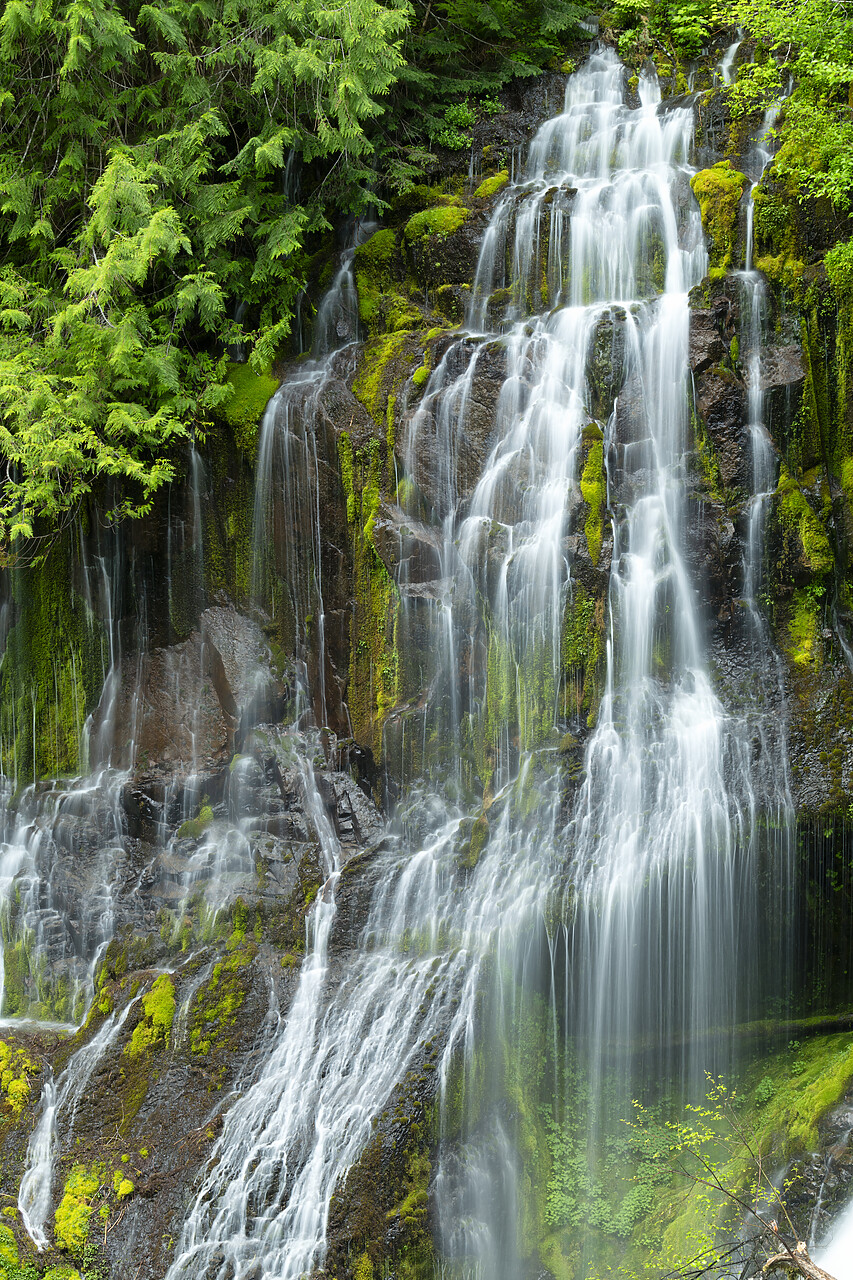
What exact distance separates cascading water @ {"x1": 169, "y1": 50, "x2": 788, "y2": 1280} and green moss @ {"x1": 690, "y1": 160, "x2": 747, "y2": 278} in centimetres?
31

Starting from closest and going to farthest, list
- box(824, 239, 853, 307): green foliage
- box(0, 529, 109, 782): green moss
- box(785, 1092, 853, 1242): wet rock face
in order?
1. box(785, 1092, 853, 1242): wet rock face
2. box(824, 239, 853, 307): green foliage
3. box(0, 529, 109, 782): green moss

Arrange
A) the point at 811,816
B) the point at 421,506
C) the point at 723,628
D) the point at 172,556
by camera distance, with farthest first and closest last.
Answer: the point at 172,556, the point at 421,506, the point at 723,628, the point at 811,816

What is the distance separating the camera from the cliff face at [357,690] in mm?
7027

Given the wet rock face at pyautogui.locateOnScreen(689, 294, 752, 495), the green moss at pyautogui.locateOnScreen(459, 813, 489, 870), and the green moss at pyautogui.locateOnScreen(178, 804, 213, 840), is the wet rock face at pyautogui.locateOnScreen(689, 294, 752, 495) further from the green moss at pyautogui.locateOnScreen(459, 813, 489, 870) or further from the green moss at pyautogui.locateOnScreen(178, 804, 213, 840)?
the green moss at pyautogui.locateOnScreen(178, 804, 213, 840)

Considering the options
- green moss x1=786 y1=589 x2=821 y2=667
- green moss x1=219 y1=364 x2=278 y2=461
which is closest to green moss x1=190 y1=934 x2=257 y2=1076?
green moss x1=219 y1=364 x2=278 y2=461

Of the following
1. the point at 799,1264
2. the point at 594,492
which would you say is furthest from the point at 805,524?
the point at 799,1264

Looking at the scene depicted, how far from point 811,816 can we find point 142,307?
826 centimetres

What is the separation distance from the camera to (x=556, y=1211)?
6773 mm

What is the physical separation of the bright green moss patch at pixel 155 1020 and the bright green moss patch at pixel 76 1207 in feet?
3.07

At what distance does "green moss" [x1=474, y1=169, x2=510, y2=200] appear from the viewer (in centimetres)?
1142

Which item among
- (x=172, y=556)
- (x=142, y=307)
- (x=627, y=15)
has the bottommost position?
(x=172, y=556)

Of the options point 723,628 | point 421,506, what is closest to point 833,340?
point 723,628

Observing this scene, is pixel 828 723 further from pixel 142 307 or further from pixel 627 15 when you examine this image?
pixel 627 15

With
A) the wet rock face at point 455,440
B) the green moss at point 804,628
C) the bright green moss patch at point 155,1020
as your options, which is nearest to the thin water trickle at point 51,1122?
the bright green moss patch at point 155,1020
